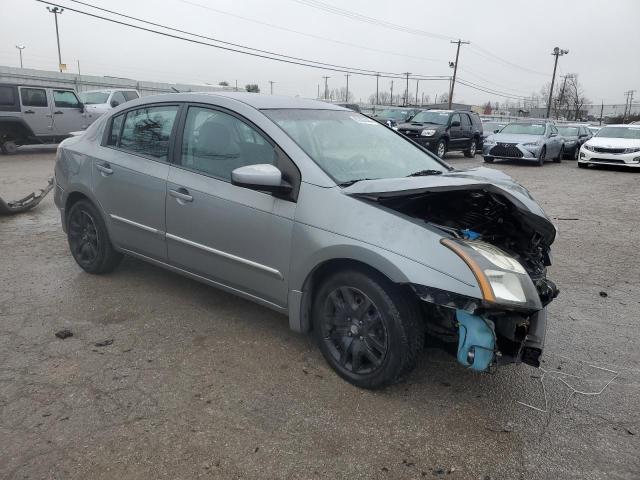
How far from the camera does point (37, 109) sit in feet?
48.7

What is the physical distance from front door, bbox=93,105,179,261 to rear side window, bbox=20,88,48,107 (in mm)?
12230

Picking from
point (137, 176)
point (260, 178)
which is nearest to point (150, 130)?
point (137, 176)

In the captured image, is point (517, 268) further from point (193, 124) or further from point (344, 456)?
point (193, 124)

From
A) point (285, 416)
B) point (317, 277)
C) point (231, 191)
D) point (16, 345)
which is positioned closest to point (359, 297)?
point (317, 277)

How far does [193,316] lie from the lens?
396 centimetres

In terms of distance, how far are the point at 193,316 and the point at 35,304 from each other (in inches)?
Answer: 51.8

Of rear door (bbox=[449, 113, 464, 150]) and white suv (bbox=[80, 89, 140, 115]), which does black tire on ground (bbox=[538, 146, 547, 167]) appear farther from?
white suv (bbox=[80, 89, 140, 115])

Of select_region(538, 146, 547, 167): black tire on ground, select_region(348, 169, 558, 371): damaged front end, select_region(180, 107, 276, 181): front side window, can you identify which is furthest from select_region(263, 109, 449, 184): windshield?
select_region(538, 146, 547, 167): black tire on ground

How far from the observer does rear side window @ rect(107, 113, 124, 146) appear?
4438 millimetres

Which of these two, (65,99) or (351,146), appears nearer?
(351,146)

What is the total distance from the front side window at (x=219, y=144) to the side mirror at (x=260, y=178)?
0.22 m

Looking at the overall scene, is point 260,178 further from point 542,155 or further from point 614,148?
point 542,155

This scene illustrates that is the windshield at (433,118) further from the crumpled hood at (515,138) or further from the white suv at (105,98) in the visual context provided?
the white suv at (105,98)

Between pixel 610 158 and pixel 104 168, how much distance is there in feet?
54.3
